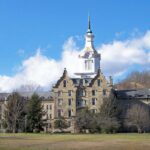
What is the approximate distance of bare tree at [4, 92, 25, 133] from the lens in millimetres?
102875

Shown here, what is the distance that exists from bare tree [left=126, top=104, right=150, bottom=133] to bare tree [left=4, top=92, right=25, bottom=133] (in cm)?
2573

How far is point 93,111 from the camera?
112m

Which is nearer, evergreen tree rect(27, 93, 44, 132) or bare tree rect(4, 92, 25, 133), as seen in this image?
evergreen tree rect(27, 93, 44, 132)

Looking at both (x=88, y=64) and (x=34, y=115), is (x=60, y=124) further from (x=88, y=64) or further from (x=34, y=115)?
(x=88, y=64)

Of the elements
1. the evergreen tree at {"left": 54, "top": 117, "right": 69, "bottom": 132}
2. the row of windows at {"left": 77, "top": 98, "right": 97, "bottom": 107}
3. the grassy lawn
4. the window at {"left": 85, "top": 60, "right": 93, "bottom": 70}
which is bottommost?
the grassy lawn

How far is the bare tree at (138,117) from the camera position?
105938mm

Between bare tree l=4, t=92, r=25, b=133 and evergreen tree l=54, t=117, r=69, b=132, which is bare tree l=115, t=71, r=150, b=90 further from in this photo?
bare tree l=4, t=92, r=25, b=133

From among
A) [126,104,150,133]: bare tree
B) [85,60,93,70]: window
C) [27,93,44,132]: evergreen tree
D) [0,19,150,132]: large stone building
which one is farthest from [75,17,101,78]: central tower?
[27,93,44,132]: evergreen tree

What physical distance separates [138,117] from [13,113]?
29.3 metres

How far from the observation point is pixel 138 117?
10575cm

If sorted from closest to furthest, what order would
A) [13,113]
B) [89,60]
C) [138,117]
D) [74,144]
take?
[74,144] → [13,113] → [138,117] → [89,60]

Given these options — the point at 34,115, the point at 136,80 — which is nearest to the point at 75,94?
the point at 34,115

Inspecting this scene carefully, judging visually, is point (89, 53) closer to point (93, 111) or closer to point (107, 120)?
point (93, 111)

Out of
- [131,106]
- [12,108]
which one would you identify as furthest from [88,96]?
[12,108]
